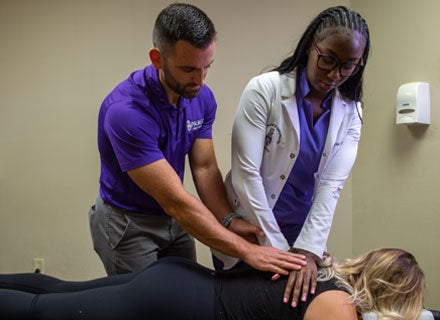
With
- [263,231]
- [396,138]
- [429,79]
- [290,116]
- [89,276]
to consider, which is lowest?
[89,276]

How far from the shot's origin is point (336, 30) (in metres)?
1.17

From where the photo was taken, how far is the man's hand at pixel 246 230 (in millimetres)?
1314

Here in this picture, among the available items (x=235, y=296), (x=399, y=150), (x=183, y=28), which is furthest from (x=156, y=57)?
(x=399, y=150)

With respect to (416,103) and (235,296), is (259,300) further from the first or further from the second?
(416,103)

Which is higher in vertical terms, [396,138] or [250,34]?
[250,34]

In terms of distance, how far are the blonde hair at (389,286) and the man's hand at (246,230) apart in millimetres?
221

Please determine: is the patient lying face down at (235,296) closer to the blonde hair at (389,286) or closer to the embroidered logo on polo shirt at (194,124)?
the blonde hair at (389,286)

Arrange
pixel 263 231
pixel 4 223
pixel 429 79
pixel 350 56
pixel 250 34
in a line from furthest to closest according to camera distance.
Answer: pixel 4 223 < pixel 250 34 < pixel 429 79 < pixel 263 231 < pixel 350 56

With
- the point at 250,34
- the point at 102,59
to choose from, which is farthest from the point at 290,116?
the point at 102,59

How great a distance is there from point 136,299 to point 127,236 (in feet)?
0.93

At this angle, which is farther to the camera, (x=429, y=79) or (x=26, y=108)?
(x=26, y=108)

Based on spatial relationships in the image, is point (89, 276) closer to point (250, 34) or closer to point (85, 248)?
point (85, 248)

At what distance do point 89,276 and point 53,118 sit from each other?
3.04 ft

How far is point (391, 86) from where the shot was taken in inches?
82.7
